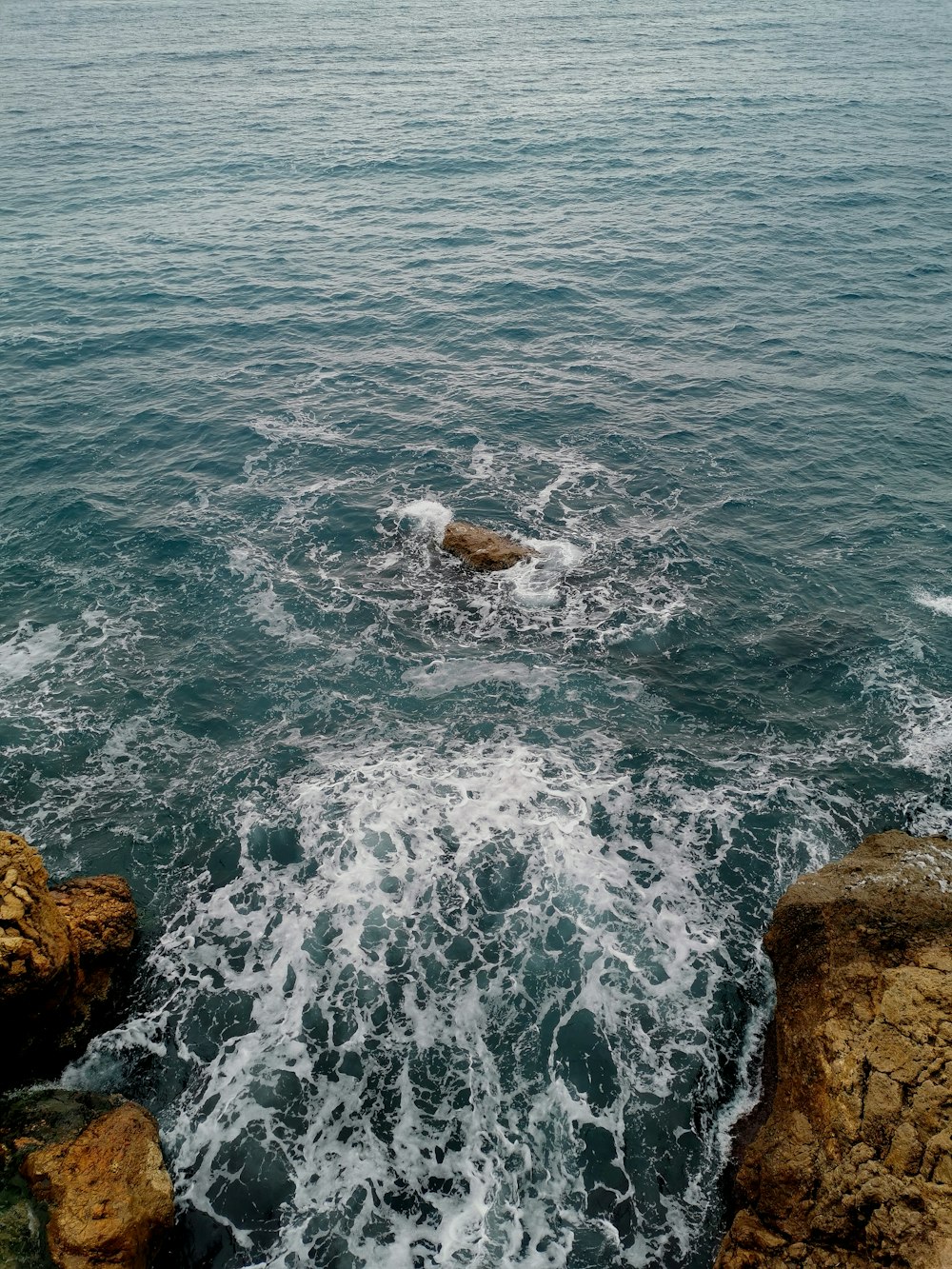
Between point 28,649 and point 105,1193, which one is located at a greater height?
point 28,649

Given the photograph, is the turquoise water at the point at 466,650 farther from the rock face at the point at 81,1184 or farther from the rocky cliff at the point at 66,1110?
→ the rock face at the point at 81,1184

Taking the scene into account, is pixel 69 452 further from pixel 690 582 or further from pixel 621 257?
pixel 621 257

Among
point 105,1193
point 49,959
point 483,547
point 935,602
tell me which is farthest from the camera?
point 483,547

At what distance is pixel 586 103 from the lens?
92.2m

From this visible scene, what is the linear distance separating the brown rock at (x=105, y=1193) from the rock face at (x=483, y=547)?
859 inches

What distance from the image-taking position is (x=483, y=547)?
106ft

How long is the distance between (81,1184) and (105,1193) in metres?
0.49

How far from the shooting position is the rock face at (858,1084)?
13352 millimetres

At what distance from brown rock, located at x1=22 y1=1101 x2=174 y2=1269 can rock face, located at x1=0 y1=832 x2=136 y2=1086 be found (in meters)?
2.73

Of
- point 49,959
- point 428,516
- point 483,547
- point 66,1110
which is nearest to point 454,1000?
point 66,1110

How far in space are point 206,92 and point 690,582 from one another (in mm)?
103798

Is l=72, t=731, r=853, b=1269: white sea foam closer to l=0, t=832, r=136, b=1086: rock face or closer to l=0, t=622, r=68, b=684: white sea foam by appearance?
l=0, t=832, r=136, b=1086: rock face

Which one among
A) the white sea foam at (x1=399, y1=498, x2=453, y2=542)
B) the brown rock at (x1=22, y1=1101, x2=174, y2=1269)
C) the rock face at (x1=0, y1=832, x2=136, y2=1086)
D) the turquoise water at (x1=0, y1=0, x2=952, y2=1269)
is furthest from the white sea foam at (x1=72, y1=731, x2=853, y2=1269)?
the white sea foam at (x1=399, y1=498, x2=453, y2=542)

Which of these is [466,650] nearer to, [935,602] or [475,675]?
[475,675]
